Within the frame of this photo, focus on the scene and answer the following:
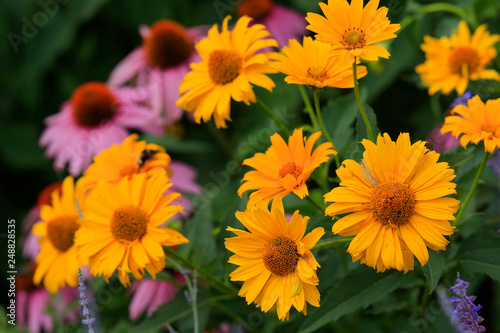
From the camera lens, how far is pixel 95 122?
1.37m

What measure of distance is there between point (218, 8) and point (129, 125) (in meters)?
0.45

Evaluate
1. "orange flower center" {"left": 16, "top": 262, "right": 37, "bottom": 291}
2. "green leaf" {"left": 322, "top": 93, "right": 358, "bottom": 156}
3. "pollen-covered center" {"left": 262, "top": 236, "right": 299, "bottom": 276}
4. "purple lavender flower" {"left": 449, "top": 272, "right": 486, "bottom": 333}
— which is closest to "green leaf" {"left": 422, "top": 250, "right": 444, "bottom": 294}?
"purple lavender flower" {"left": 449, "top": 272, "right": 486, "bottom": 333}

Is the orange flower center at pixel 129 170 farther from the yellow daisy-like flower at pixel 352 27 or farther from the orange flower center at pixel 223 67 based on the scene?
the yellow daisy-like flower at pixel 352 27

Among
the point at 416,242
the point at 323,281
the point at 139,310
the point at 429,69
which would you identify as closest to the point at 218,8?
the point at 429,69

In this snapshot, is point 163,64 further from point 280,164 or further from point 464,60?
point 280,164

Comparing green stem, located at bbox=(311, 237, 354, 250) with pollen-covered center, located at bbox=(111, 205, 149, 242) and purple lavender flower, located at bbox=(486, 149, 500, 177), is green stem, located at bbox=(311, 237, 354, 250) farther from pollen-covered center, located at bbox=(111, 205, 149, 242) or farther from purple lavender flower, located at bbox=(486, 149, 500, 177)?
purple lavender flower, located at bbox=(486, 149, 500, 177)

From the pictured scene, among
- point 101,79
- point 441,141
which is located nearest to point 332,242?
point 441,141

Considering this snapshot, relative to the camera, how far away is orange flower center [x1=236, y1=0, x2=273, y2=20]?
1.44m

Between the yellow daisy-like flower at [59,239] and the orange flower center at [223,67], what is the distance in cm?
34

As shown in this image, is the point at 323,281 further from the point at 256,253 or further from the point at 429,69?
the point at 429,69

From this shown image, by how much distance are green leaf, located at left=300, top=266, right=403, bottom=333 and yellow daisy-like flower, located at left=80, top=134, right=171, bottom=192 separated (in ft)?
0.91

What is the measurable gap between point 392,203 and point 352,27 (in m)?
0.18

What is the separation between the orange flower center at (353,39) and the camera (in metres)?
0.56

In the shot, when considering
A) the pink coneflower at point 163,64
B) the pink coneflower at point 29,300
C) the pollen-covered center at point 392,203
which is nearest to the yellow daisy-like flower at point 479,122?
the pollen-covered center at point 392,203
